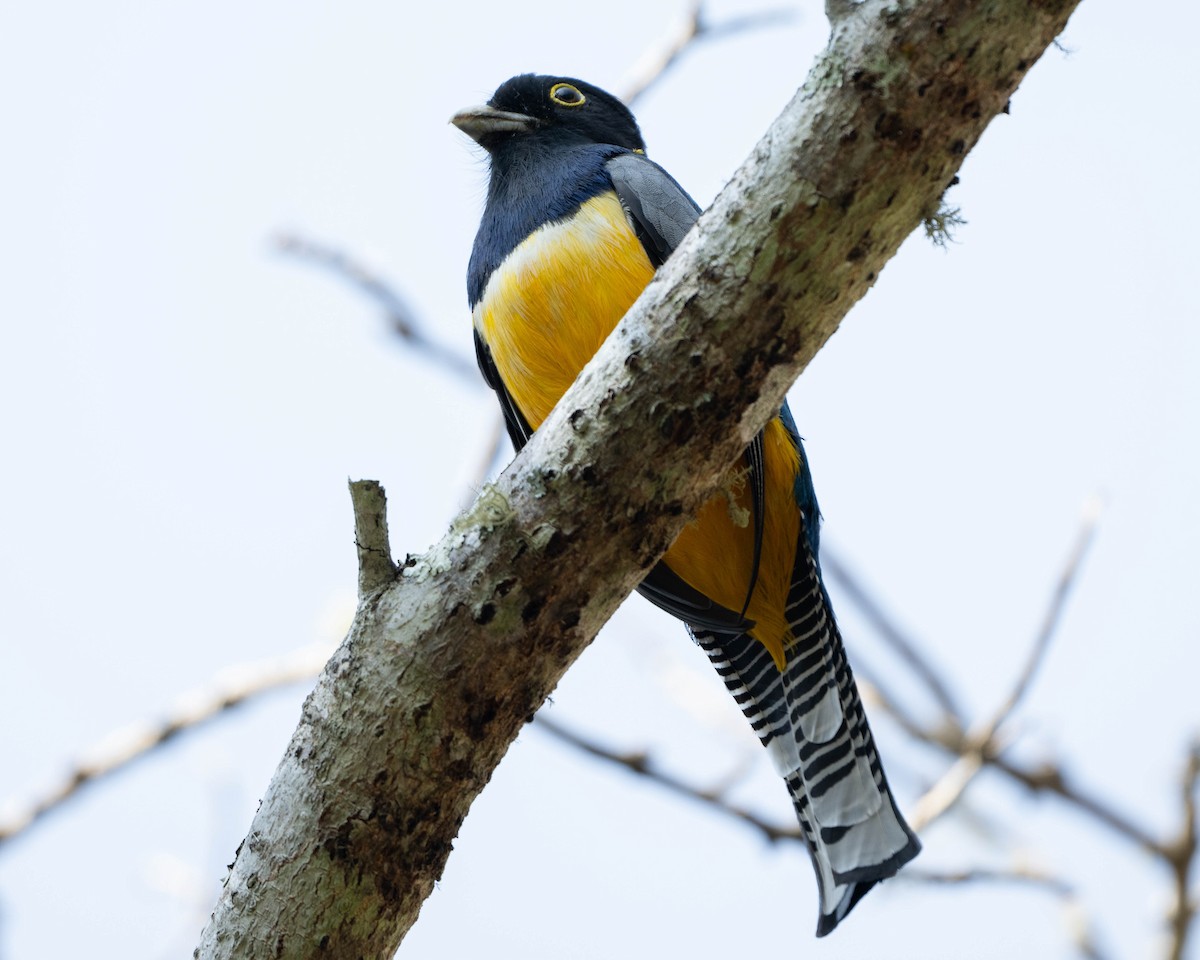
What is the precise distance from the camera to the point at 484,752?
2174mm

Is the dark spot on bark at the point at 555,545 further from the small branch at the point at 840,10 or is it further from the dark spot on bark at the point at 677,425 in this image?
the small branch at the point at 840,10

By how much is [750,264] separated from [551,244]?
1.36 m

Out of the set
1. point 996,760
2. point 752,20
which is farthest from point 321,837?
point 752,20

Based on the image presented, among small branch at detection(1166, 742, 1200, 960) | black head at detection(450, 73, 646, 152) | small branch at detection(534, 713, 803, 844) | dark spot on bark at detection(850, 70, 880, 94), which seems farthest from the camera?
black head at detection(450, 73, 646, 152)

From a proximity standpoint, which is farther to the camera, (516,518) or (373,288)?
(373,288)

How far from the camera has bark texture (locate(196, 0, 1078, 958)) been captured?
6.68 feet

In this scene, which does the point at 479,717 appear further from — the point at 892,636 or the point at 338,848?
the point at 892,636

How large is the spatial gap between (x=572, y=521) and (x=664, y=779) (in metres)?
1.76

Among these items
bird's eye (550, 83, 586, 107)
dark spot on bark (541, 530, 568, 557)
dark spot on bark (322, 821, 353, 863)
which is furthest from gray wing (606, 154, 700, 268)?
dark spot on bark (322, 821, 353, 863)

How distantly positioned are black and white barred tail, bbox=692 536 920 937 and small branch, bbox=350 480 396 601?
1567mm

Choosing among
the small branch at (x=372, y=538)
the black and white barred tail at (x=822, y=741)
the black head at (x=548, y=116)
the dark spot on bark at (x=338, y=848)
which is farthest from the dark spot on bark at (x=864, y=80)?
the black head at (x=548, y=116)

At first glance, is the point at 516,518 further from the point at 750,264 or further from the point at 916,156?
the point at 916,156

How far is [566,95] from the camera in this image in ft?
13.7

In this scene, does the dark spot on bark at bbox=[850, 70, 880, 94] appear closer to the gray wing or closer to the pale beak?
the gray wing
